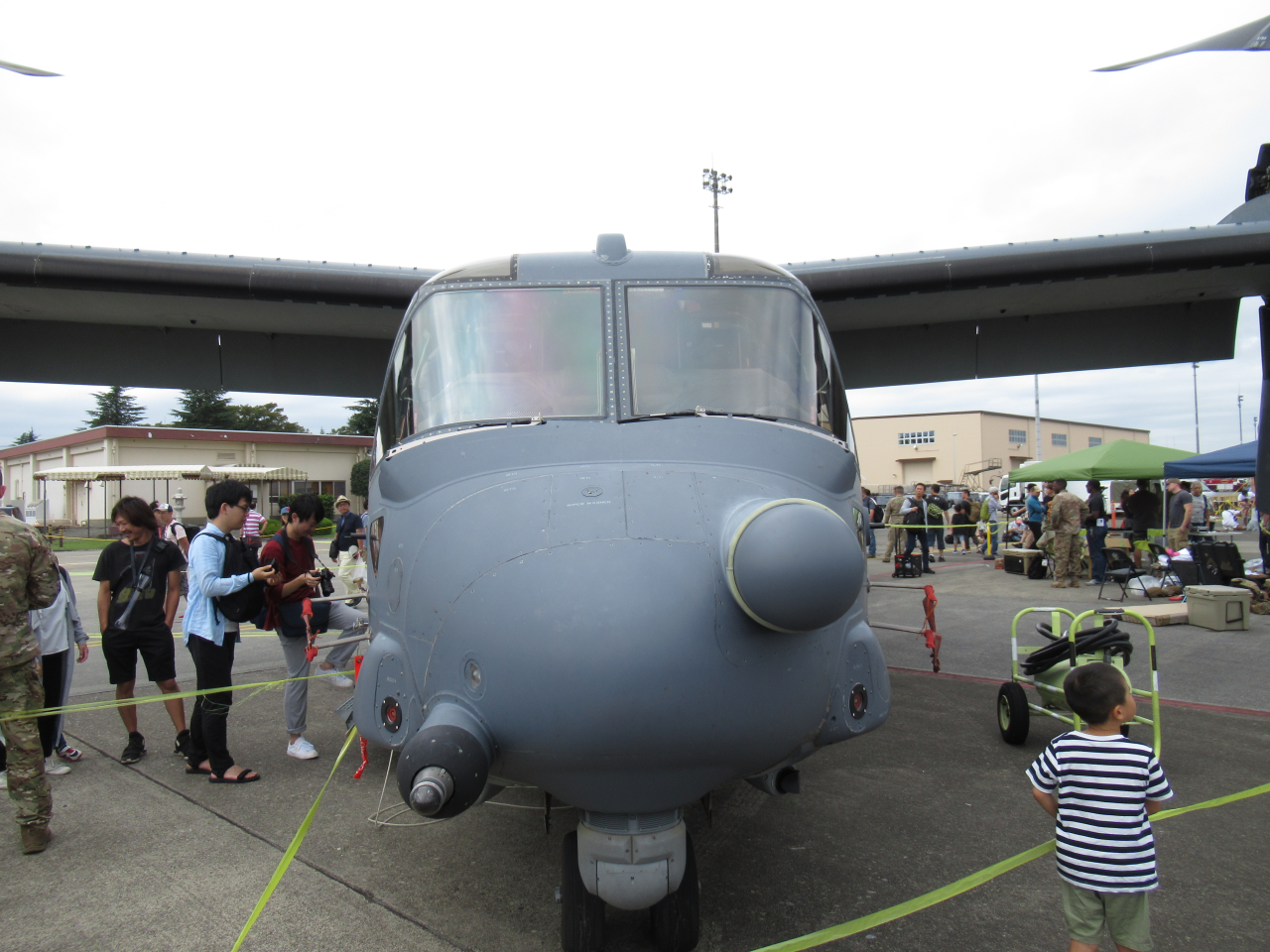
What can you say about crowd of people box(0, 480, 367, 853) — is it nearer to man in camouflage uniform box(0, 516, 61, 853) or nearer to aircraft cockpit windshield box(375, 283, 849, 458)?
man in camouflage uniform box(0, 516, 61, 853)

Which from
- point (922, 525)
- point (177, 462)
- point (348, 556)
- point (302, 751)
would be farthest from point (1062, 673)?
point (177, 462)

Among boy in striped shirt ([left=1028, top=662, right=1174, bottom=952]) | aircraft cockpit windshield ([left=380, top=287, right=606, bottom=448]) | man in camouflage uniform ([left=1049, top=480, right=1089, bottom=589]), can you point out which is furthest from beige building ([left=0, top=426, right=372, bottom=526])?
boy in striped shirt ([left=1028, top=662, right=1174, bottom=952])

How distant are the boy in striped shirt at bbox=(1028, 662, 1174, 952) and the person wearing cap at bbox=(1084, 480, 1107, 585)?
465 inches

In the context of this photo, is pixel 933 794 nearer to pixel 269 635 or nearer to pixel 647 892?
pixel 647 892

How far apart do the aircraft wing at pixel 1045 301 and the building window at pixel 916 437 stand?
2246 inches

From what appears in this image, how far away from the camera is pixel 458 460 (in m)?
2.77

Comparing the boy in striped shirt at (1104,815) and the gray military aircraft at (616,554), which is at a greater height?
the gray military aircraft at (616,554)

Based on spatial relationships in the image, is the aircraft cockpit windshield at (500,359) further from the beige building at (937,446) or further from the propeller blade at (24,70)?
the beige building at (937,446)

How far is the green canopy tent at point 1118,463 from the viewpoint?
13617mm

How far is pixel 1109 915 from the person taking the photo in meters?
2.27

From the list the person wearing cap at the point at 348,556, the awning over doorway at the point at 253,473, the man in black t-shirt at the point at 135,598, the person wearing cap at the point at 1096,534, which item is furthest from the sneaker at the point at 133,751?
the awning over doorway at the point at 253,473

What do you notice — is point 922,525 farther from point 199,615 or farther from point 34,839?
point 34,839

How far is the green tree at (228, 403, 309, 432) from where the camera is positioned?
60.8 m

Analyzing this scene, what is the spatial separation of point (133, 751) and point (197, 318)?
3.76m
